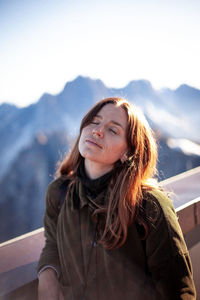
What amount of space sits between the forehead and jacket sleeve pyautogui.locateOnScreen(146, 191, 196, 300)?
31 centimetres

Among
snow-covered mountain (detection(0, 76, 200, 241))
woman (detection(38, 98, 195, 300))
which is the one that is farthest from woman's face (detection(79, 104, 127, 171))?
snow-covered mountain (detection(0, 76, 200, 241))

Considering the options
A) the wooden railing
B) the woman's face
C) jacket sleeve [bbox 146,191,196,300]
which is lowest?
the wooden railing

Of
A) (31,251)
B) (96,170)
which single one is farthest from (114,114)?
(31,251)

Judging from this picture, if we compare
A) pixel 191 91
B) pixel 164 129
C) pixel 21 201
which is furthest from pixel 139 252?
pixel 191 91

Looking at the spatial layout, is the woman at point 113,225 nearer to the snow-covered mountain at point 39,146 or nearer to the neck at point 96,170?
the neck at point 96,170

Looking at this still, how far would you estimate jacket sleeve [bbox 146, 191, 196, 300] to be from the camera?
670 millimetres

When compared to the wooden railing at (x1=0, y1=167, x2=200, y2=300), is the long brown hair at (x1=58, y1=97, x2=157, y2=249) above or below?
above

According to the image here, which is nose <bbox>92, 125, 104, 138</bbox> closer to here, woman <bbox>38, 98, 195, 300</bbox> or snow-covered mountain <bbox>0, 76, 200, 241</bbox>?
woman <bbox>38, 98, 195, 300</bbox>

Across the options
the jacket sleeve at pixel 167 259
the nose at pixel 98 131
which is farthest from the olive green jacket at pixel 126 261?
the nose at pixel 98 131

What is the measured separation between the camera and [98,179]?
81 centimetres

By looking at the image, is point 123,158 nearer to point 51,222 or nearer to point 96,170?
point 96,170

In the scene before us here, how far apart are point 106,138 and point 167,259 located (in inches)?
15.1

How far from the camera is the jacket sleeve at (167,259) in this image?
670 mm

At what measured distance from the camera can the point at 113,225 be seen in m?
0.74
